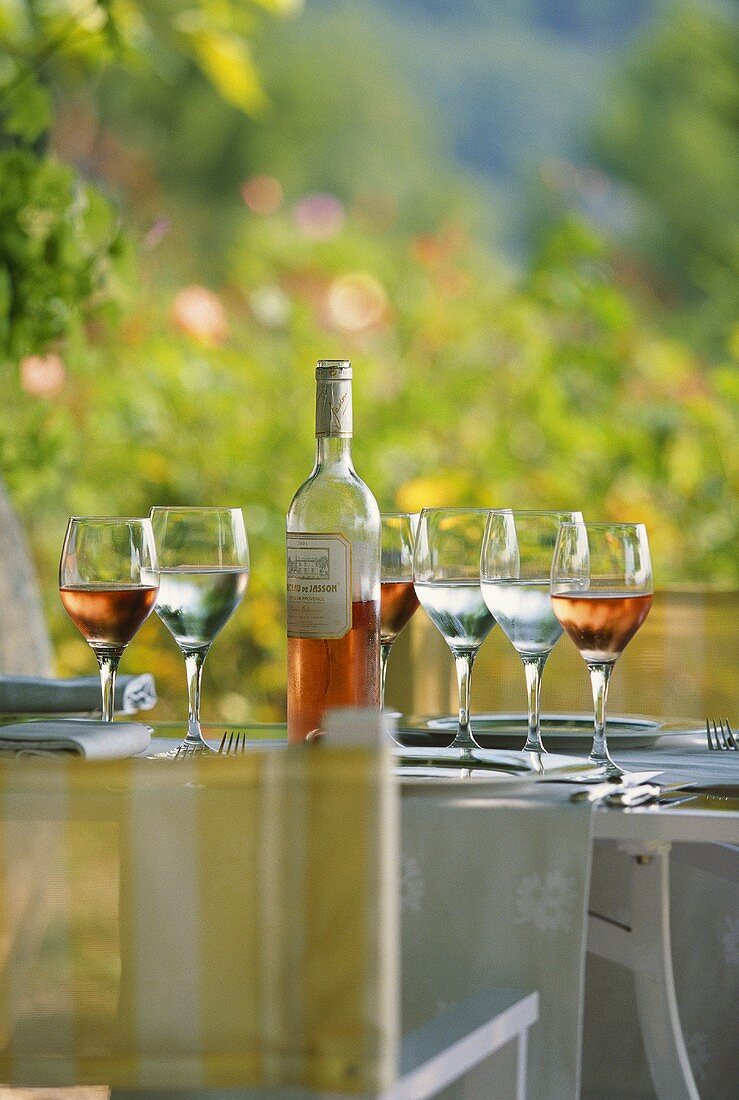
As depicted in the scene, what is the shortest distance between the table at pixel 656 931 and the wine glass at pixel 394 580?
0.16 m

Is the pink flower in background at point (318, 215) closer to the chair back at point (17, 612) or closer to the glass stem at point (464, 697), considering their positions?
the chair back at point (17, 612)

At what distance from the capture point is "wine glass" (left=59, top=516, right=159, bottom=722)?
1.36 m

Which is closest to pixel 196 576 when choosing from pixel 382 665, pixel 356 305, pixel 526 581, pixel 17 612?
pixel 382 665

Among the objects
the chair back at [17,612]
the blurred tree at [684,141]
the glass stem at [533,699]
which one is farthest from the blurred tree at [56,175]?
the blurred tree at [684,141]

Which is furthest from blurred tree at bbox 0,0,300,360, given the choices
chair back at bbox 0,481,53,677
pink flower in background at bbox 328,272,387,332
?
pink flower in background at bbox 328,272,387,332

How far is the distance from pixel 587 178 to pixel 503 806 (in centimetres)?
345

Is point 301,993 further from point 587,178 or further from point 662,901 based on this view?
point 587,178

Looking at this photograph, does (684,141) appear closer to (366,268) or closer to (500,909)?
(366,268)

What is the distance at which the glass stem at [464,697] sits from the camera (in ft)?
4.51

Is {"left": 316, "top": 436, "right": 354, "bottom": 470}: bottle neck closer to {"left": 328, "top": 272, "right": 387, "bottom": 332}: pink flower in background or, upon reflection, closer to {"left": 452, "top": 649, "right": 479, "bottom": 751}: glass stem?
{"left": 452, "top": 649, "right": 479, "bottom": 751}: glass stem

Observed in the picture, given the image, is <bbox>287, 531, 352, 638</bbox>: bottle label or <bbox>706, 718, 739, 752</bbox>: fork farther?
<bbox>706, 718, 739, 752</bbox>: fork

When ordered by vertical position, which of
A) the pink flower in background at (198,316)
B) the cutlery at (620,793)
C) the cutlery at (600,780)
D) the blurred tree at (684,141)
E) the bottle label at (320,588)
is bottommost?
the cutlery at (620,793)

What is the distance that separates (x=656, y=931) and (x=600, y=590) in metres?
0.29

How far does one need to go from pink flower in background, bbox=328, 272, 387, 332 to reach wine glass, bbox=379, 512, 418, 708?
2942mm
